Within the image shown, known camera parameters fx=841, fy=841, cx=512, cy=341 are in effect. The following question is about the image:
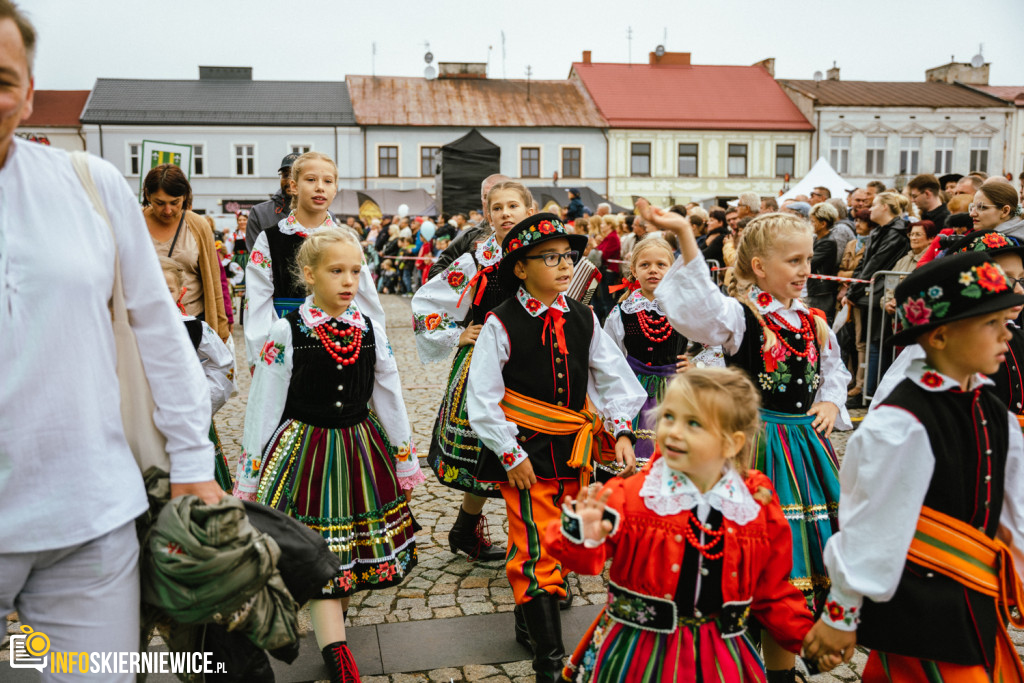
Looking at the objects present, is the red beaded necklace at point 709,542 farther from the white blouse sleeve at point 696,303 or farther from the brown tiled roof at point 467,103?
the brown tiled roof at point 467,103

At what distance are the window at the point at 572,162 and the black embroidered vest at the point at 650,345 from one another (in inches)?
1499

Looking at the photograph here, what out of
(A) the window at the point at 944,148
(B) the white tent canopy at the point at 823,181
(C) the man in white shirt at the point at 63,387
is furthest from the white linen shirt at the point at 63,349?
(A) the window at the point at 944,148

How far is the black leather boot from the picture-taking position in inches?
129

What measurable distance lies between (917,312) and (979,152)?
152ft

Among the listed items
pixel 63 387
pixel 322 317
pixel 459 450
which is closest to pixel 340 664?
pixel 459 450

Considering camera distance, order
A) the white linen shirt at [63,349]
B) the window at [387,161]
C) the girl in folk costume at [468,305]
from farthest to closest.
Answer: the window at [387,161]
the girl in folk costume at [468,305]
the white linen shirt at [63,349]

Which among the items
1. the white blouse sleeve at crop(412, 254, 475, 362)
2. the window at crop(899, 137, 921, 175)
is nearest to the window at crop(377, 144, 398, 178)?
the window at crop(899, 137, 921, 175)

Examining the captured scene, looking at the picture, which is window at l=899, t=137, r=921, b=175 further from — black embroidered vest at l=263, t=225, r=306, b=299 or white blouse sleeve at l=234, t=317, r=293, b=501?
white blouse sleeve at l=234, t=317, r=293, b=501

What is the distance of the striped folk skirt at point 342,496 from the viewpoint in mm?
3318

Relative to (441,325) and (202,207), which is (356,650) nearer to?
(441,325)

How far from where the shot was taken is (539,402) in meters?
3.53

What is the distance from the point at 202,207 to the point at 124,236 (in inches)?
1735

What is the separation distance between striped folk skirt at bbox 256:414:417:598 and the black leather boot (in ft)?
1.84

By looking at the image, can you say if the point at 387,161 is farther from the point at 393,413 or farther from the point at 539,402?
the point at 539,402
